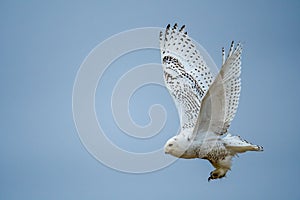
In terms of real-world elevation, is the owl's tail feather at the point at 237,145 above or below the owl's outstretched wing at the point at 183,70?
below

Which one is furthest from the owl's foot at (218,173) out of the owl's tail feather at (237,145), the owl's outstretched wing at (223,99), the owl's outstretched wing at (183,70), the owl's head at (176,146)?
the owl's outstretched wing at (183,70)

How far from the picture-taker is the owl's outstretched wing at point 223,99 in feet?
14.1

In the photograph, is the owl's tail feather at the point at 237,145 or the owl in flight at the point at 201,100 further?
the owl's tail feather at the point at 237,145

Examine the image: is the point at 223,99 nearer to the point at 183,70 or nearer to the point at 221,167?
the point at 221,167

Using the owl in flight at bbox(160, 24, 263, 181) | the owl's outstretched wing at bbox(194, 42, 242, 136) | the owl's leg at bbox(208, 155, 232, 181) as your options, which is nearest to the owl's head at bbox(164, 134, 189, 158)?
the owl in flight at bbox(160, 24, 263, 181)

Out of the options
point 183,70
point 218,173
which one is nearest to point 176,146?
point 218,173

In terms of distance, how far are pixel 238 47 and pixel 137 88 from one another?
127 cm

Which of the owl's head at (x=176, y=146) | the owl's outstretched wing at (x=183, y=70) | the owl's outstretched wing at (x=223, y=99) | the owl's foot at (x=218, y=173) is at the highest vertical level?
the owl's outstretched wing at (x=183, y=70)

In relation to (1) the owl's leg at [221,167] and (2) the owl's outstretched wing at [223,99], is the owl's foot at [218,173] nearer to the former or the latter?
(1) the owl's leg at [221,167]

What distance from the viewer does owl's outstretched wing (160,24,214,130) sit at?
5.30 meters

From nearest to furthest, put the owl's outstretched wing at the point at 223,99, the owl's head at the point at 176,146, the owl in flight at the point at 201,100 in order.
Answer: the owl's outstretched wing at the point at 223,99, the owl in flight at the point at 201,100, the owl's head at the point at 176,146

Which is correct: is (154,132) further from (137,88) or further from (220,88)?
(220,88)

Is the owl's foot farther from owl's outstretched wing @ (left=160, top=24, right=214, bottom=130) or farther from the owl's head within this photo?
owl's outstretched wing @ (left=160, top=24, right=214, bottom=130)

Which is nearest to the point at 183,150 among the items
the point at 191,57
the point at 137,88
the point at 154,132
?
the point at 154,132
